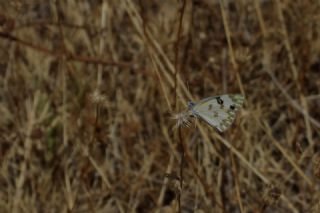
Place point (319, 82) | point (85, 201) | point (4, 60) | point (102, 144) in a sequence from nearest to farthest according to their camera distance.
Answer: point (85, 201) < point (102, 144) < point (319, 82) < point (4, 60)

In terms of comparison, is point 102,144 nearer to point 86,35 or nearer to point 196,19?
point 86,35

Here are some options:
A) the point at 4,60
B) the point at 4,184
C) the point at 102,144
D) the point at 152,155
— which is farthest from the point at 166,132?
the point at 4,60

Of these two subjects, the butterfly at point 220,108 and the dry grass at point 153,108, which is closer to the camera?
the butterfly at point 220,108

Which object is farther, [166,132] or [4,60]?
[4,60]

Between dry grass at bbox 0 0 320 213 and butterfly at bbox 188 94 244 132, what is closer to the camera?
butterfly at bbox 188 94 244 132
